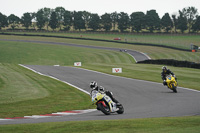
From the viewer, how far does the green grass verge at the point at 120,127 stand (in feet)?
29.4

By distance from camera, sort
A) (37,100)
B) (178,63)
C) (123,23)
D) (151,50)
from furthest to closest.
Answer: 1. (123,23)
2. (151,50)
3. (178,63)
4. (37,100)

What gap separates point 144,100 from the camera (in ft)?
55.3

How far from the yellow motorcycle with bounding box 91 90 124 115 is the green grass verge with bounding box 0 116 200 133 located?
2.30m

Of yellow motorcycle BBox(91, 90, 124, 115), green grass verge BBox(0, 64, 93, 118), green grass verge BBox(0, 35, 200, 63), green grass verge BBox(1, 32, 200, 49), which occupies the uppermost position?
yellow motorcycle BBox(91, 90, 124, 115)

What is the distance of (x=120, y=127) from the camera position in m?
9.41

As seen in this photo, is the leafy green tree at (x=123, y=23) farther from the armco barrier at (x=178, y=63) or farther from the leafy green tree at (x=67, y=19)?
the armco barrier at (x=178, y=63)

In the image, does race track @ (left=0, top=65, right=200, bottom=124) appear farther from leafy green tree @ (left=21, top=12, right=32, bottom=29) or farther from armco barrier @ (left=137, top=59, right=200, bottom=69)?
leafy green tree @ (left=21, top=12, right=32, bottom=29)

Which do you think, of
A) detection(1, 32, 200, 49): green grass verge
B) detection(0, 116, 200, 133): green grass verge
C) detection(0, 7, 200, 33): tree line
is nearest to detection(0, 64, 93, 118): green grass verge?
detection(0, 116, 200, 133): green grass verge

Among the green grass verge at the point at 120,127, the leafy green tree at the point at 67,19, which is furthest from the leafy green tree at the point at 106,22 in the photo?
the green grass verge at the point at 120,127

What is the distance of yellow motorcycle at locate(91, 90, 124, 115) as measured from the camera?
12555mm

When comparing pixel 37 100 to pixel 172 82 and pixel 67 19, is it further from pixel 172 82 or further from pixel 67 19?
pixel 67 19

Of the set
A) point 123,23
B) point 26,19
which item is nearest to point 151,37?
point 123,23

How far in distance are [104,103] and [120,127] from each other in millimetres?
3338

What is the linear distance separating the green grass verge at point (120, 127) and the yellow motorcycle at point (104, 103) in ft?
7.53
